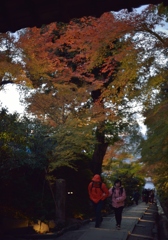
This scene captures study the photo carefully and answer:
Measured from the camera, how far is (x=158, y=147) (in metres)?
13.7

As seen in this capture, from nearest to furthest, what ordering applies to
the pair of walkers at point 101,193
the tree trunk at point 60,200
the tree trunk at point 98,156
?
the pair of walkers at point 101,193 → the tree trunk at point 60,200 → the tree trunk at point 98,156

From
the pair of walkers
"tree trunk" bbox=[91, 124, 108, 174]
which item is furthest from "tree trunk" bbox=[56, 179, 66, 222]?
"tree trunk" bbox=[91, 124, 108, 174]

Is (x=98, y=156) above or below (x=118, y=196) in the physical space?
above

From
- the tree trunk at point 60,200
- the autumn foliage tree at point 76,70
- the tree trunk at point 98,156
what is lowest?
the tree trunk at point 60,200

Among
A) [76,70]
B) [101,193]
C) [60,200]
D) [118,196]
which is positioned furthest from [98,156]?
[101,193]

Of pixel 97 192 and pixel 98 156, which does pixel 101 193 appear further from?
pixel 98 156

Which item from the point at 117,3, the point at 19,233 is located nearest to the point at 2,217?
the point at 19,233

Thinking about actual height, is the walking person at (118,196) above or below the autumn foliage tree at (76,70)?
below

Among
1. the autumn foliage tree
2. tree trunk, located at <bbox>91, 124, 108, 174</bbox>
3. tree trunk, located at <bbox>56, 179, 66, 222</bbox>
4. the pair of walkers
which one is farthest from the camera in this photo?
tree trunk, located at <bbox>91, 124, 108, 174</bbox>

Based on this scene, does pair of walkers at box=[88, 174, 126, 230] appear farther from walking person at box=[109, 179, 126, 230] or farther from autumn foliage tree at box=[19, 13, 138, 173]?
autumn foliage tree at box=[19, 13, 138, 173]

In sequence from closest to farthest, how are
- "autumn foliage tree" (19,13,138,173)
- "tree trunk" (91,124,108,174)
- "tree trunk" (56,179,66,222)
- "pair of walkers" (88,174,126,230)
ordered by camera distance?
"pair of walkers" (88,174,126,230), "tree trunk" (56,179,66,222), "autumn foliage tree" (19,13,138,173), "tree trunk" (91,124,108,174)

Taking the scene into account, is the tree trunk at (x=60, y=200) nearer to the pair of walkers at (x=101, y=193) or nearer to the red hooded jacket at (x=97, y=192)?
the pair of walkers at (x=101, y=193)

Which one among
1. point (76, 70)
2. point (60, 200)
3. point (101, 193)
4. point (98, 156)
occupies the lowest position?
point (60, 200)

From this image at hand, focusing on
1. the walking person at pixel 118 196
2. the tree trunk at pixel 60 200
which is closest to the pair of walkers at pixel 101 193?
the walking person at pixel 118 196
